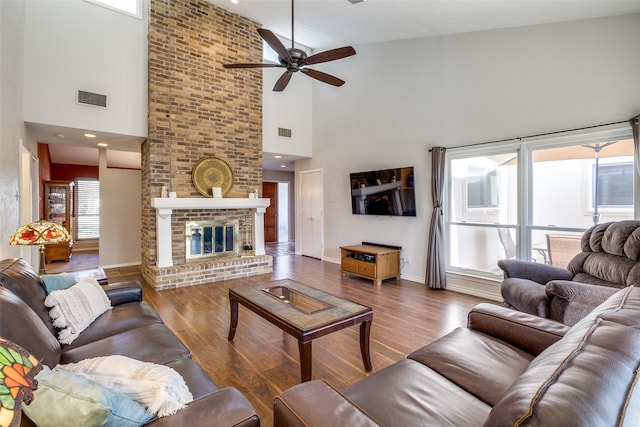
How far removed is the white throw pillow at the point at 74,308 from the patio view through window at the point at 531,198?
14.1 feet

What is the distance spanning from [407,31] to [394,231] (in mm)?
3129

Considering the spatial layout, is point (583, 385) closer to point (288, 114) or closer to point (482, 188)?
point (482, 188)

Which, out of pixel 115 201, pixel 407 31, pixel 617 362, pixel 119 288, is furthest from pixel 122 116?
pixel 617 362

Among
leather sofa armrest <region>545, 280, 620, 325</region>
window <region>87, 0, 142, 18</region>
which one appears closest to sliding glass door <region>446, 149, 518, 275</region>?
leather sofa armrest <region>545, 280, 620, 325</region>

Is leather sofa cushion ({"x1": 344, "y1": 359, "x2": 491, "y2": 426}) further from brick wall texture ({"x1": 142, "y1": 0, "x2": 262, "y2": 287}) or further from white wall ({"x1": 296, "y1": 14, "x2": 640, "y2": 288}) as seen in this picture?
brick wall texture ({"x1": 142, "y1": 0, "x2": 262, "y2": 287})

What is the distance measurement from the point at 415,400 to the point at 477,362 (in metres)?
0.49

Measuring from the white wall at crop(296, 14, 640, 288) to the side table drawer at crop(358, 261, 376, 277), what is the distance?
2.13 ft

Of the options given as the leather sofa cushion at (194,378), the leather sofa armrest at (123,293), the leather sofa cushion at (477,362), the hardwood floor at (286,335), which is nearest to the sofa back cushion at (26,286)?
the leather sofa armrest at (123,293)

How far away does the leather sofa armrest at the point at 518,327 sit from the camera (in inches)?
62.7

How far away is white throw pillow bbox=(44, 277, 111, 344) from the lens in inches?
74.4

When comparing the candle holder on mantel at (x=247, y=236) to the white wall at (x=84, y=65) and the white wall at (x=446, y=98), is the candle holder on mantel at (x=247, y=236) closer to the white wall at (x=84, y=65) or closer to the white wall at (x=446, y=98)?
the white wall at (x=446, y=98)

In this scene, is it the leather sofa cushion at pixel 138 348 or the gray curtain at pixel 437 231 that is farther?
the gray curtain at pixel 437 231

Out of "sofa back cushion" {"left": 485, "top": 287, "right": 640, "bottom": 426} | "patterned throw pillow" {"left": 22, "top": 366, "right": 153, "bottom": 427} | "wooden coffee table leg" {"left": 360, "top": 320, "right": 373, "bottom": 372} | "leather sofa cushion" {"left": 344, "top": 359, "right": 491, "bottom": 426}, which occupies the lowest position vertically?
"wooden coffee table leg" {"left": 360, "top": 320, "right": 373, "bottom": 372}

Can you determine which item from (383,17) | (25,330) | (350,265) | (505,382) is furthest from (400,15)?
(25,330)
